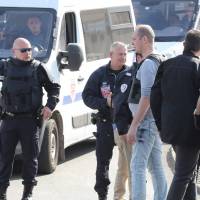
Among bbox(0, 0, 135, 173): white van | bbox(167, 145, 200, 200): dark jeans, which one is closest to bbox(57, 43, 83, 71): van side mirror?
bbox(0, 0, 135, 173): white van

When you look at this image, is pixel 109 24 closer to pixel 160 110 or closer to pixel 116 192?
pixel 116 192

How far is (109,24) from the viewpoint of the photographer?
12.8m

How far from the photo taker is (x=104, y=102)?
7961 millimetres

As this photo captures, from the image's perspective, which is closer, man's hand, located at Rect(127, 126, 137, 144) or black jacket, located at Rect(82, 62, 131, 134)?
man's hand, located at Rect(127, 126, 137, 144)

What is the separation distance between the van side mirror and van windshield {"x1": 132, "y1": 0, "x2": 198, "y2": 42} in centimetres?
607

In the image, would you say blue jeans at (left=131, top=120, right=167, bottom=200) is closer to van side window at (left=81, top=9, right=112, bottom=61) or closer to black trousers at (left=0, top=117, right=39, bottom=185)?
black trousers at (left=0, top=117, right=39, bottom=185)

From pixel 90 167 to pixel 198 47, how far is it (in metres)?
4.10

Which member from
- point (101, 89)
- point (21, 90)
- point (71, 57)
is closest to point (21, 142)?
point (21, 90)

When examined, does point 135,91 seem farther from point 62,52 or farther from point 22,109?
point 62,52

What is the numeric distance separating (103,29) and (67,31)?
146 cm

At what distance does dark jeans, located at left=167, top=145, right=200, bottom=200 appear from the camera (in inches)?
270

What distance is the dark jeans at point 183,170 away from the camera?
22.5 ft

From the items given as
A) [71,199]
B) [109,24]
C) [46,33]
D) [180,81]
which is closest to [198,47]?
[180,81]

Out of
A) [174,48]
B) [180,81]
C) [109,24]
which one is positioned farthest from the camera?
[174,48]
